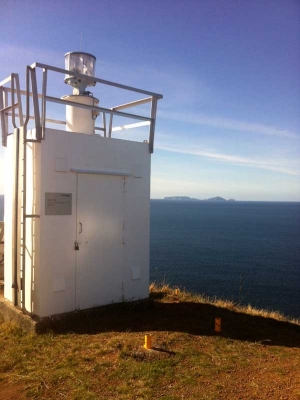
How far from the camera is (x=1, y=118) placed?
7.67m

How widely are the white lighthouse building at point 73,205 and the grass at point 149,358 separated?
59 centimetres

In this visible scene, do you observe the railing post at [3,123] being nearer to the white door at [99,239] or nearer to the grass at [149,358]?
the white door at [99,239]

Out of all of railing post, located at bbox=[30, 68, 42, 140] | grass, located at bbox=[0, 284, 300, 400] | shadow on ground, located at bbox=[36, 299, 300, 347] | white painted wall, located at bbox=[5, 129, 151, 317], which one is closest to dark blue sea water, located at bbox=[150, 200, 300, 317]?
shadow on ground, located at bbox=[36, 299, 300, 347]

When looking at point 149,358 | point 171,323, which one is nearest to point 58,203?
point 171,323

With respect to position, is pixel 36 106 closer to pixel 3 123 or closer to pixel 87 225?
pixel 3 123

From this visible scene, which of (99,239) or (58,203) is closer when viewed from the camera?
(58,203)

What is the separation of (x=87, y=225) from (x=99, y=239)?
40cm

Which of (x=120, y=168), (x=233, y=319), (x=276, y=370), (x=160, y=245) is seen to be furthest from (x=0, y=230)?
(x=160, y=245)

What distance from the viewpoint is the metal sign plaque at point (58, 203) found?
671 cm

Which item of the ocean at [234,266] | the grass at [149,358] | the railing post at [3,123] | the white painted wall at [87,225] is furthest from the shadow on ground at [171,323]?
the ocean at [234,266]

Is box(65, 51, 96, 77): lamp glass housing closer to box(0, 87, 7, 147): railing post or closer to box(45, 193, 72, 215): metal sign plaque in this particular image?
box(0, 87, 7, 147): railing post

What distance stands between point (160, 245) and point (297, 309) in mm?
31804

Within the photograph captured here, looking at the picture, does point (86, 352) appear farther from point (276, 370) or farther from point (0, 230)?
point (0, 230)

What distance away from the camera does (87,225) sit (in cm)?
729
